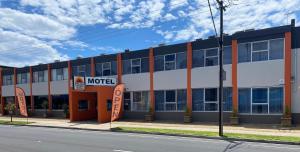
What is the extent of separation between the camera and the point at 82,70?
1344 inches

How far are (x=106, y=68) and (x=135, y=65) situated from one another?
3844mm

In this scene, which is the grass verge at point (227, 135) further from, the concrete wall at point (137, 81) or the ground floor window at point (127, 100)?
the ground floor window at point (127, 100)

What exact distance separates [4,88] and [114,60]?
2159cm

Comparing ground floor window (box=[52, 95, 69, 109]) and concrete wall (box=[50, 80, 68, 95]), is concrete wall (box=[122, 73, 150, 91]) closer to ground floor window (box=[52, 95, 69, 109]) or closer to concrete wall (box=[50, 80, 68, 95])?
concrete wall (box=[50, 80, 68, 95])

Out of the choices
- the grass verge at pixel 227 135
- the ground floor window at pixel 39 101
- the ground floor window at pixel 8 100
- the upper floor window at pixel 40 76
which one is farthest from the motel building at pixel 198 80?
the ground floor window at pixel 8 100

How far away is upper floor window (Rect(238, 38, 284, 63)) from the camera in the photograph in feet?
69.8

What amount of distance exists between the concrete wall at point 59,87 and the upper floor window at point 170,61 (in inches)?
509

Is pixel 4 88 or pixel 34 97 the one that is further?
pixel 4 88

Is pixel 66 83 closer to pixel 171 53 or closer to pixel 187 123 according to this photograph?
pixel 171 53

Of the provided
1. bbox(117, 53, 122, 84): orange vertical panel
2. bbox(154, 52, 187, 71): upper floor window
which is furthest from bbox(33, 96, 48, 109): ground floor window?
bbox(154, 52, 187, 71): upper floor window

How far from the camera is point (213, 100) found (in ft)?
79.8

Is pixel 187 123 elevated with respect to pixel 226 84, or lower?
lower

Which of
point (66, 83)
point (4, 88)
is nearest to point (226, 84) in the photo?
point (66, 83)

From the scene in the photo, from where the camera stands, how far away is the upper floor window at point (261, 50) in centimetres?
2127
